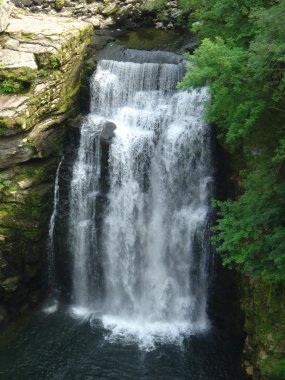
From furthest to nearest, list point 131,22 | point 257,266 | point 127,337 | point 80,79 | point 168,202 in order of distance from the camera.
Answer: point 131,22
point 80,79
point 168,202
point 127,337
point 257,266

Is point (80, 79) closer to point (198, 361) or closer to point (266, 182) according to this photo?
point (266, 182)

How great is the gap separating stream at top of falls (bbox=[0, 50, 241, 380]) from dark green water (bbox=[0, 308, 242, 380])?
51mm

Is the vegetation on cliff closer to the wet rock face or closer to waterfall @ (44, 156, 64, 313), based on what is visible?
waterfall @ (44, 156, 64, 313)

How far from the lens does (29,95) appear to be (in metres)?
16.5

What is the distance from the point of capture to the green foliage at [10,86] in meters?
16.4

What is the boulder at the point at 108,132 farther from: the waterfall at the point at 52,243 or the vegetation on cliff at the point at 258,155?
the vegetation on cliff at the point at 258,155

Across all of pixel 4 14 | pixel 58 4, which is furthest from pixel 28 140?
pixel 58 4

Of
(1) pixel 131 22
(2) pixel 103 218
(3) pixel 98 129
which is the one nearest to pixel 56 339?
(2) pixel 103 218

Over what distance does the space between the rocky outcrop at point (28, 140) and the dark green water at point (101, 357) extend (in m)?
1.95

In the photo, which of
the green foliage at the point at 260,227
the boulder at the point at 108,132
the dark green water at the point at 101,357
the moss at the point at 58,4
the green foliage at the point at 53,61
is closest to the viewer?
the green foliage at the point at 260,227

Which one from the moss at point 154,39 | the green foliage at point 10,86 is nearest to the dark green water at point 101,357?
the green foliage at point 10,86

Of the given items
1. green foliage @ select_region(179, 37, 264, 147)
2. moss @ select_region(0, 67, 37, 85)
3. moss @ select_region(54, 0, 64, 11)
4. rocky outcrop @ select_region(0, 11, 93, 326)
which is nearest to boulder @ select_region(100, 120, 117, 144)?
rocky outcrop @ select_region(0, 11, 93, 326)

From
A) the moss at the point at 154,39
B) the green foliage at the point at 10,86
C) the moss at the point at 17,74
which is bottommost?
the green foliage at the point at 10,86

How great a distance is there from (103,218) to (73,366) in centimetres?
541
